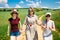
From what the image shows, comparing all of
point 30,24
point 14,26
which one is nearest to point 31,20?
point 30,24

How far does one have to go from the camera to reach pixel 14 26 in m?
2.66

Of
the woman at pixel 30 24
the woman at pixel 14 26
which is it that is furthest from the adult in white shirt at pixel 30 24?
the woman at pixel 14 26

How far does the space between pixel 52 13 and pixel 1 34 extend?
72 centimetres

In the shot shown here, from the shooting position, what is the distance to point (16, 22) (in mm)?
2654

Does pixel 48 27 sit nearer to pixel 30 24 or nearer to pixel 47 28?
pixel 47 28

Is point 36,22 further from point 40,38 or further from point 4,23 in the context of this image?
point 4,23

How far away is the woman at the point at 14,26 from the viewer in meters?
2.65

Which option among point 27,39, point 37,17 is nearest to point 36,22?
point 37,17

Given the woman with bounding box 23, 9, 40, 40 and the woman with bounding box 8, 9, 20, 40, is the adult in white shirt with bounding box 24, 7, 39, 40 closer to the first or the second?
the woman with bounding box 23, 9, 40, 40

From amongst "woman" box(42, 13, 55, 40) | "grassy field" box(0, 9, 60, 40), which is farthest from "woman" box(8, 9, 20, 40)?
"woman" box(42, 13, 55, 40)

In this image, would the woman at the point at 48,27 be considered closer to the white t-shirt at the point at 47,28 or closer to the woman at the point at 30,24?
the white t-shirt at the point at 47,28

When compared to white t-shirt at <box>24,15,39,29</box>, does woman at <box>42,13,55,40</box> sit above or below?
below

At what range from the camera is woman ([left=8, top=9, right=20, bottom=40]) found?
265cm

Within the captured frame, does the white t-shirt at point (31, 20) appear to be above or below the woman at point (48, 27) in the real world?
above
